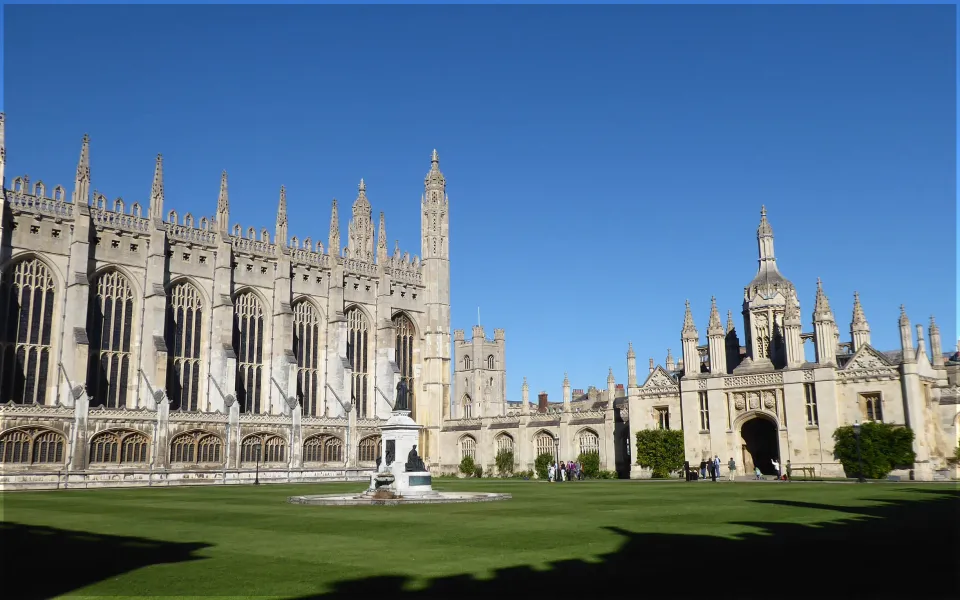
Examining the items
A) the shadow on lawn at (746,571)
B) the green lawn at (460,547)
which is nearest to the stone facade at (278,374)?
the green lawn at (460,547)

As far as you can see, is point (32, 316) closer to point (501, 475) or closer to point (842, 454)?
point (501, 475)

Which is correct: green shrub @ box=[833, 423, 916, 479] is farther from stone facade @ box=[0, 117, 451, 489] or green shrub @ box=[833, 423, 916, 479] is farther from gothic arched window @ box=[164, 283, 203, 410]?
gothic arched window @ box=[164, 283, 203, 410]

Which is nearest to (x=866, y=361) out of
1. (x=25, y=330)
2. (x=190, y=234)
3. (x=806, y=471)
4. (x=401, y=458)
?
(x=806, y=471)

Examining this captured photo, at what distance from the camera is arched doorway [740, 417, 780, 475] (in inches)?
1941

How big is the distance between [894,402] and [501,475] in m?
29.2

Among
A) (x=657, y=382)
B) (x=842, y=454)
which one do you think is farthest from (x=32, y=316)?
(x=842, y=454)

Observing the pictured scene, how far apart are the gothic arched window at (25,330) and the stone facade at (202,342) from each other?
3.4 inches

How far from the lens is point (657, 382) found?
5209cm

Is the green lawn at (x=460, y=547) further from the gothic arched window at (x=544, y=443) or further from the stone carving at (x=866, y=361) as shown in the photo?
the gothic arched window at (x=544, y=443)

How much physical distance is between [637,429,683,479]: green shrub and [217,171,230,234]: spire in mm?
32946

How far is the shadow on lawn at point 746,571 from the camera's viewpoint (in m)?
9.52

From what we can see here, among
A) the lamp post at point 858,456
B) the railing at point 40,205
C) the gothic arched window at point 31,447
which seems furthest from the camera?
the railing at point 40,205

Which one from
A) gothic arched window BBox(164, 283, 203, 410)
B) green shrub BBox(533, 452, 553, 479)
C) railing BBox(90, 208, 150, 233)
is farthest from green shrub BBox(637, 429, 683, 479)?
railing BBox(90, 208, 150, 233)

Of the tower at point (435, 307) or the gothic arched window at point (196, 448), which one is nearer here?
the gothic arched window at point (196, 448)
